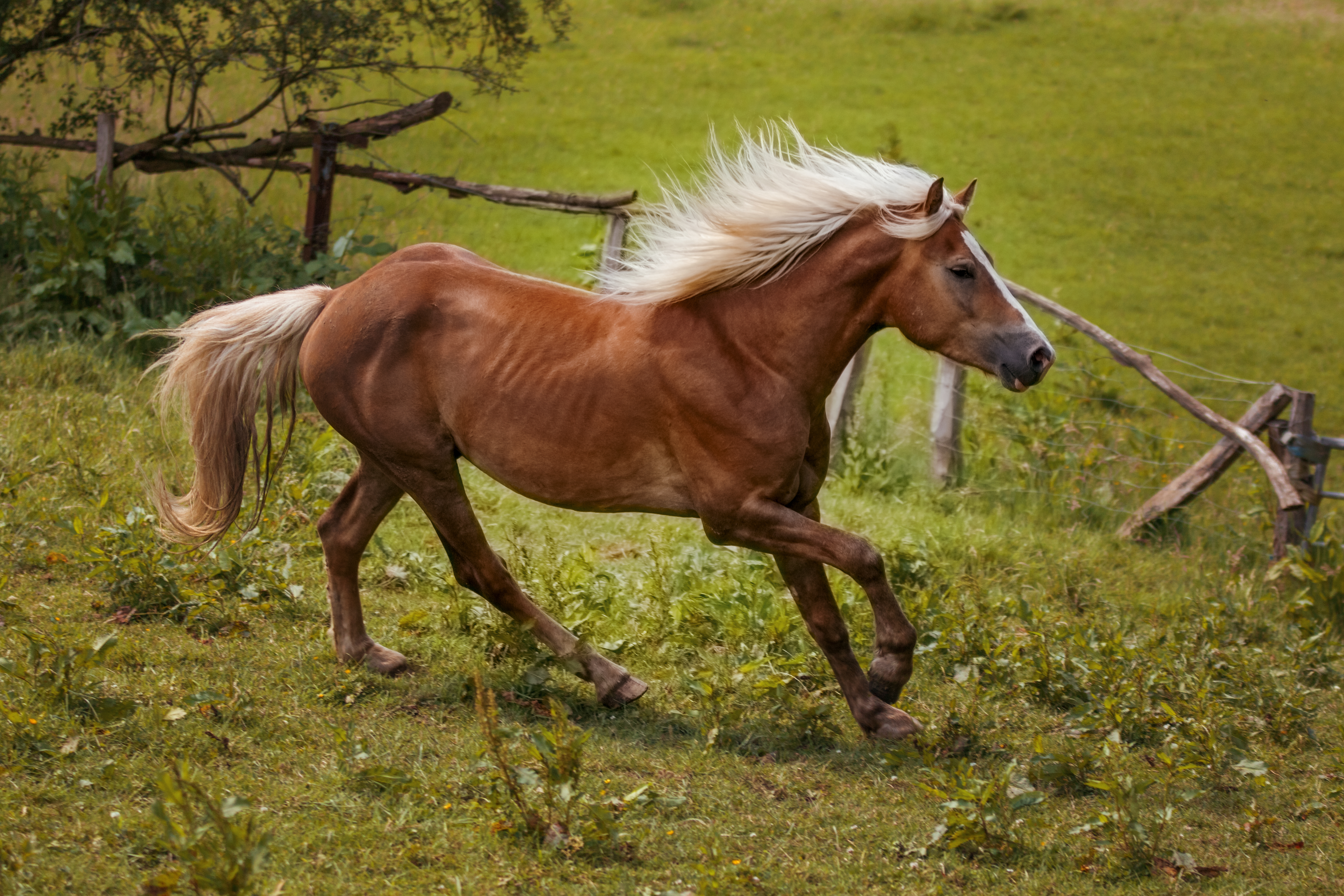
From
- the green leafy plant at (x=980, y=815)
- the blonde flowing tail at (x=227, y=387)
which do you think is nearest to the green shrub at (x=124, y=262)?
the blonde flowing tail at (x=227, y=387)

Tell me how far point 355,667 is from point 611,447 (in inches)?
54.5

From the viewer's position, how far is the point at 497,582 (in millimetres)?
4445

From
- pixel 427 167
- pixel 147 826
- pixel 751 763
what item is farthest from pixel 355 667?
pixel 427 167

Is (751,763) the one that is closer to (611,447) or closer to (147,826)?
(611,447)

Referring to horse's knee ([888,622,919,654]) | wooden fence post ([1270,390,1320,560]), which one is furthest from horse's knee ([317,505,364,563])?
wooden fence post ([1270,390,1320,560])

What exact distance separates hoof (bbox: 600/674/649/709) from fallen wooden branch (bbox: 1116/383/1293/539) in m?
4.28

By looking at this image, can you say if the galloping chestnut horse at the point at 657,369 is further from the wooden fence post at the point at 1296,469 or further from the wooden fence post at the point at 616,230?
the wooden fence post at the point at 616,230

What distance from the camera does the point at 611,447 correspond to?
13.6ft

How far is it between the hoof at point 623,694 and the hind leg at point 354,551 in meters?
0.85

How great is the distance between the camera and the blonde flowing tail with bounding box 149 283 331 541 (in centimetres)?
454

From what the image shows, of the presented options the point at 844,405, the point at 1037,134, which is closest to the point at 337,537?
the point at 844,405

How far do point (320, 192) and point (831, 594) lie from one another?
6396 millimetres

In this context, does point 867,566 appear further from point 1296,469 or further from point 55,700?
point 1296,469

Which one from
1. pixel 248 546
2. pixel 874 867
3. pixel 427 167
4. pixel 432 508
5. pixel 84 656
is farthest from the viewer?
pixel 427 167
